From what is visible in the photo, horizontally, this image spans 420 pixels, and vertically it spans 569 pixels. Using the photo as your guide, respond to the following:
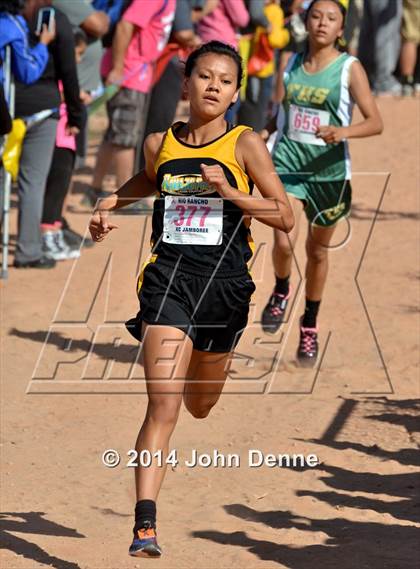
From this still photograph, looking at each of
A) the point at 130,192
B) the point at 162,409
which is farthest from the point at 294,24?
the point at 162,409

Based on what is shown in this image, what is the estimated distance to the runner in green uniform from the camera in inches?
324

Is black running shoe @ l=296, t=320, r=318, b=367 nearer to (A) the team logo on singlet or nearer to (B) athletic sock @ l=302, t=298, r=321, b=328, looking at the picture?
(B) athletic sock @ l=302, t=298, r=321, b=328

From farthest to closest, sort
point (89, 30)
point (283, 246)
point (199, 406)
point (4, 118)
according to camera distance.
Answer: point (89, 30) → point (4, 118) → point (283, 246) → point (199, 406)

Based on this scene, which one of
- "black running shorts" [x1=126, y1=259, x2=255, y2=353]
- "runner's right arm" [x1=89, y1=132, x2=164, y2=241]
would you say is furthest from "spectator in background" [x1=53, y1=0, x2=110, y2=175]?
"black running shorts" [x1=126, y1=259, x2=255, y2=353]

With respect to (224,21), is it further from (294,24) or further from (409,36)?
(409,36)

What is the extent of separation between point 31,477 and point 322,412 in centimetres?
193

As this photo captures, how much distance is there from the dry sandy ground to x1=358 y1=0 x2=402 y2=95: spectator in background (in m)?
4.75

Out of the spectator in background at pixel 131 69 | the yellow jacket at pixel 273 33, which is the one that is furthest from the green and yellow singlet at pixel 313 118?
the yellow jacket at pixel 273 33

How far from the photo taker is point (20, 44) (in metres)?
10.0

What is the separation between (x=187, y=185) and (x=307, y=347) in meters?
3.35

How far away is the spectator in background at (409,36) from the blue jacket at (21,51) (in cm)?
669

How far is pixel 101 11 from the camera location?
11750 mm

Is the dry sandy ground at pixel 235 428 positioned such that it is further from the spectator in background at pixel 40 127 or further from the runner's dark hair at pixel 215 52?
the runner's dark hair at pixel 215 52

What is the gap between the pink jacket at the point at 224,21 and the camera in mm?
12945
